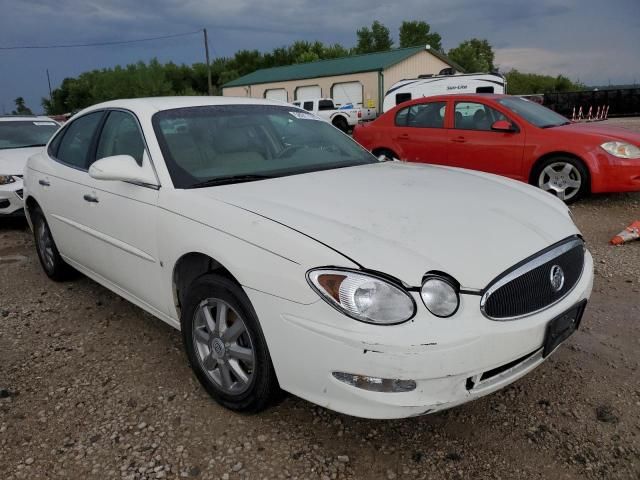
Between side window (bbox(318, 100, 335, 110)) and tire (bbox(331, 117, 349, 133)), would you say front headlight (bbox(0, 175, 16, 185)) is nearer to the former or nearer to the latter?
tire (bbox(331, 117, 349, 133))

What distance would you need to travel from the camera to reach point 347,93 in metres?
31.8

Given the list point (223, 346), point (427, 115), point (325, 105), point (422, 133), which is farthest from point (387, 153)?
point (325, 105)

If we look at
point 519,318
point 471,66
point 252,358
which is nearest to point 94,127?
point 252,358

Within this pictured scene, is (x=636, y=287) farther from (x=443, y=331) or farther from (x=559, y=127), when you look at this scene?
(x=559, y=127)

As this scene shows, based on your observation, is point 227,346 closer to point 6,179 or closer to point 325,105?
point 6,179

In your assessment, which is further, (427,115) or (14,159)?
(427,115)

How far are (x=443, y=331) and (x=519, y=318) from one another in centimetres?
38

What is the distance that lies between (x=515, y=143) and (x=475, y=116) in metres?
0.74

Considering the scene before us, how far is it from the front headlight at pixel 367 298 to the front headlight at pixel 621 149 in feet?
17.8

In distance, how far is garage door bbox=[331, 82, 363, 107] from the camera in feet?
102

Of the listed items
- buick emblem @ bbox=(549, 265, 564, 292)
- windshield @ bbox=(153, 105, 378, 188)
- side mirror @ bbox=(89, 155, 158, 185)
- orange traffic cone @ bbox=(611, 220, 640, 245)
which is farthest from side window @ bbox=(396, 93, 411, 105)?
buick emblem @ bbox=(549, 265, 564, 292)

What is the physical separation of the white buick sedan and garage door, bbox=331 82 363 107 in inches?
1138

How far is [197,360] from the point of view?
101 inches

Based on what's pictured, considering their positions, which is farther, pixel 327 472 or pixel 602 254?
pixel 602 254
